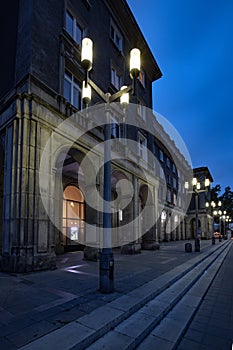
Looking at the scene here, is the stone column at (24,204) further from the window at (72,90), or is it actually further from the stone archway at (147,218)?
the stone archway at (147,218)

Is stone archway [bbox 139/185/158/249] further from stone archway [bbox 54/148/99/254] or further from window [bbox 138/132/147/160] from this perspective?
stone archway [bbox 54/148/99/254]

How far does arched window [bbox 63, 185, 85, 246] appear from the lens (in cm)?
1624

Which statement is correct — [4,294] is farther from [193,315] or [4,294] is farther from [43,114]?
[43,114]

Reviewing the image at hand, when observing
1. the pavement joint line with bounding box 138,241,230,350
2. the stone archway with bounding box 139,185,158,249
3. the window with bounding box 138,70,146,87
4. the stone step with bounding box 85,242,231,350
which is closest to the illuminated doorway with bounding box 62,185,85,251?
the stone archway with bounding box 139,185,158,249

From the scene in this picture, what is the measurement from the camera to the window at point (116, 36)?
16.3 m

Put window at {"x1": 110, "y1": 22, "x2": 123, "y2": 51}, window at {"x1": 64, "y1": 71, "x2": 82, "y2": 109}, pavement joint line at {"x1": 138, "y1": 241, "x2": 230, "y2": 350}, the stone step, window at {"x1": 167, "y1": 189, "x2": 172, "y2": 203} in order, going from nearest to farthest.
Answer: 1. the stone step
2. pavement joint line at {"x1": 138, "y1": 241, "x2": 230, "y2": 350}
3. window at {"x1": 64, "y1": 71, "x2": 82, "y2": 109}
4. window at {"x1": 110, "y1": 22, "x2": 123, "y2": 51}
5. window at {"x1": 167, "y1": 189, "x2": 172, "y2": 203}

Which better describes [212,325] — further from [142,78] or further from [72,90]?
[142,78]

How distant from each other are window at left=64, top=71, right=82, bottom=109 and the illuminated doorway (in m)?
6.96

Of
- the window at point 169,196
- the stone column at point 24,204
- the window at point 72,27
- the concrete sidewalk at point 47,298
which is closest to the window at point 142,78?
the window at point 72,27

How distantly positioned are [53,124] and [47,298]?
6.49 m

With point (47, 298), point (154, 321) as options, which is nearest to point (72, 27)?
point (47, 298)

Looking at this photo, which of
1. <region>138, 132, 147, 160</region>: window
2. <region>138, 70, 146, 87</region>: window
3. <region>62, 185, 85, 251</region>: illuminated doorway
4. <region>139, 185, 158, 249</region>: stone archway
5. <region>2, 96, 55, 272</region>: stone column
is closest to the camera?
<region>2, 96, 55, 272</region>: stone column

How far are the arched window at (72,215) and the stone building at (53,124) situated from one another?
73 millimetres

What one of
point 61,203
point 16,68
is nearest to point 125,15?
point 16,68
